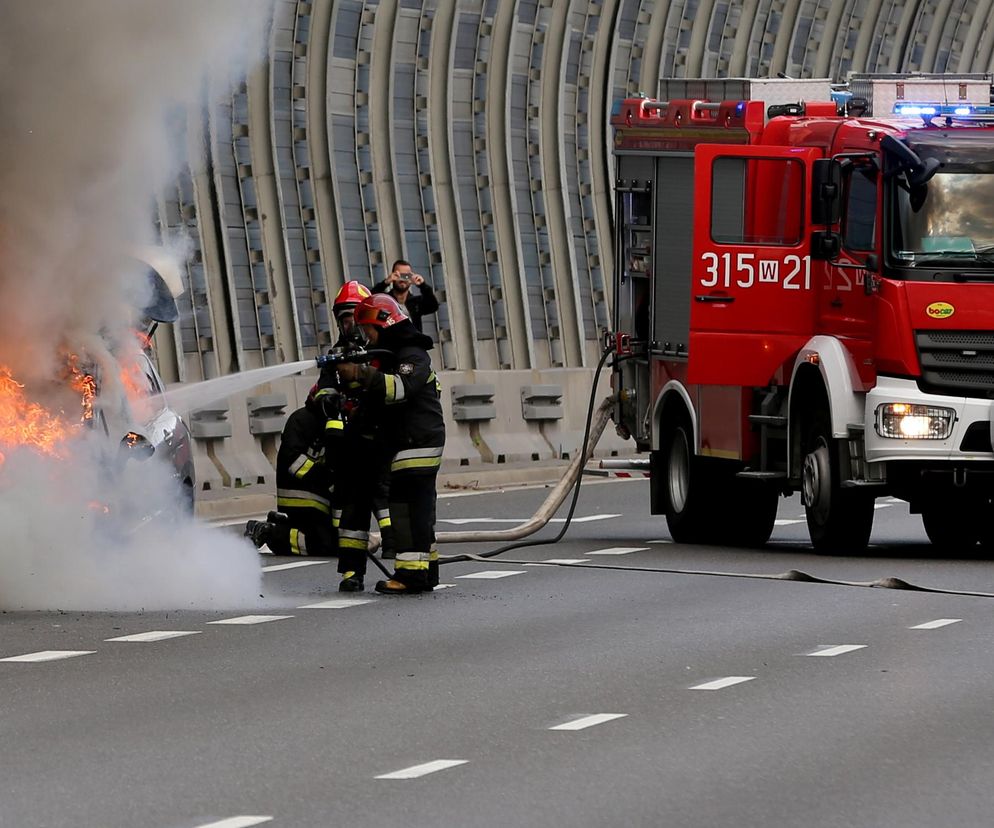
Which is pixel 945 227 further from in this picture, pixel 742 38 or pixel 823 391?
pixel 742 38

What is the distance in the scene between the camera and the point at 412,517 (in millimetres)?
14992

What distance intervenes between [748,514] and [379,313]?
497cm

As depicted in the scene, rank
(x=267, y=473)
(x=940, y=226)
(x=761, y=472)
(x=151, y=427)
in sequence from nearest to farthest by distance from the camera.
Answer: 1. (x=151, y=427)
2. (x=940, y=226)
3. (x=761, y=472)
4. (x=267, y=473)

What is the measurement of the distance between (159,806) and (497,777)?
3.87 feet

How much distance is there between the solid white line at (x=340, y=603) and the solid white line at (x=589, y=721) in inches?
179

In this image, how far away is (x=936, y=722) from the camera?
9.90 metres

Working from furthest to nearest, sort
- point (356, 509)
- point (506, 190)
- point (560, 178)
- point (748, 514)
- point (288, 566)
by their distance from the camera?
point (560, 178), point (506, 190), point (748, 514), point (288, 566), point (356, 509)

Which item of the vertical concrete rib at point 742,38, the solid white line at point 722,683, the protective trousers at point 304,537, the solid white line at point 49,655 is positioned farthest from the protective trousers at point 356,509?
the vertical concrete rib at point 742,38

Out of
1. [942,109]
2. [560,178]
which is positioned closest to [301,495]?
[942,109]

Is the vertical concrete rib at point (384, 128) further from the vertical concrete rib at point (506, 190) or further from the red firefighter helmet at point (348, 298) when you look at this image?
the red firefighter helmet at point (348, 298)

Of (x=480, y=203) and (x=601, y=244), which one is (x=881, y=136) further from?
(x=601, y=244)

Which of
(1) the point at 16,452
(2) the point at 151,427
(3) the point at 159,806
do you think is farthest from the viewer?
(2) the point at 151,427

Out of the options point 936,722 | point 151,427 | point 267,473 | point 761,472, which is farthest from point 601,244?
point 936,722

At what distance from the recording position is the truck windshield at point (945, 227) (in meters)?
17.0
